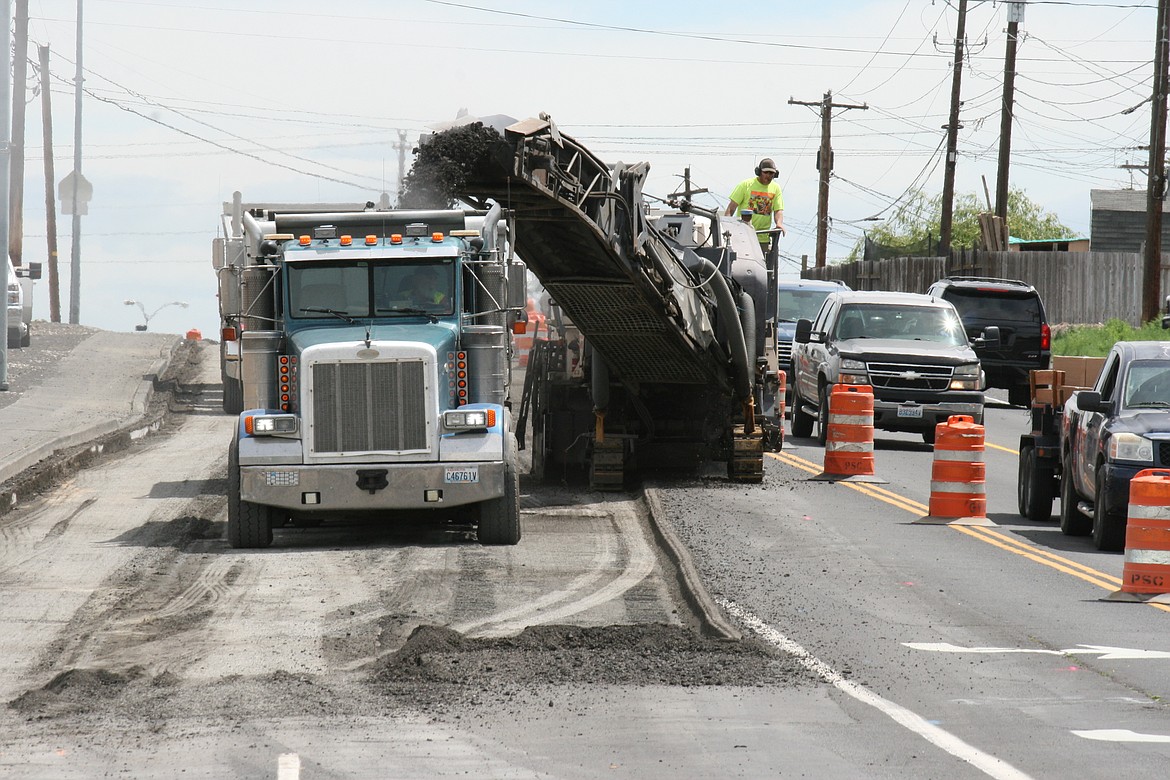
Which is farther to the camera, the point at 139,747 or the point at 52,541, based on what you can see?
the point at 52,541

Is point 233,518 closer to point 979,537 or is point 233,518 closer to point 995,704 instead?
point 979,537

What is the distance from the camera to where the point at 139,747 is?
745cm

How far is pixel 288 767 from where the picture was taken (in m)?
7.05

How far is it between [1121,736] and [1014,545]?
6.91 metres

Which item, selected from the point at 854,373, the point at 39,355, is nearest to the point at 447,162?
the point at 854,373

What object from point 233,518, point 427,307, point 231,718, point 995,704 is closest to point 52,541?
point 233,518

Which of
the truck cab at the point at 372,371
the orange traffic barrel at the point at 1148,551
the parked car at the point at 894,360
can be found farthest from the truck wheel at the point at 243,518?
the parked car at the point at 894,360

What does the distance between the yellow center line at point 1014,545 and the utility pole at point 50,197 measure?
50672 millimetres

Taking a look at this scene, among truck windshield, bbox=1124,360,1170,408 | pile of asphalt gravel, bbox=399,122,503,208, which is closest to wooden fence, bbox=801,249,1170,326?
truck windshield, bbox=1124,360,1170,408

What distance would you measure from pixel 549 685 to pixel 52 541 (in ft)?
24.1

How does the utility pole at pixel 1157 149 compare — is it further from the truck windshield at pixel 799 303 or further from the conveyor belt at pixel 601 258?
the conveyor belt at pixel 601 258

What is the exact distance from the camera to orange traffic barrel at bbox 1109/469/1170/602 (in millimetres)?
11625

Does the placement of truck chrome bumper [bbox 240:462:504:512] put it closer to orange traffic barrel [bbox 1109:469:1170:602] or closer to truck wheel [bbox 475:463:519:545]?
truck wheel [bbox 475:463:519:545]

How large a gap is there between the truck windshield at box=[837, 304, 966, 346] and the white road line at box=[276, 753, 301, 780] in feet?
59.3
